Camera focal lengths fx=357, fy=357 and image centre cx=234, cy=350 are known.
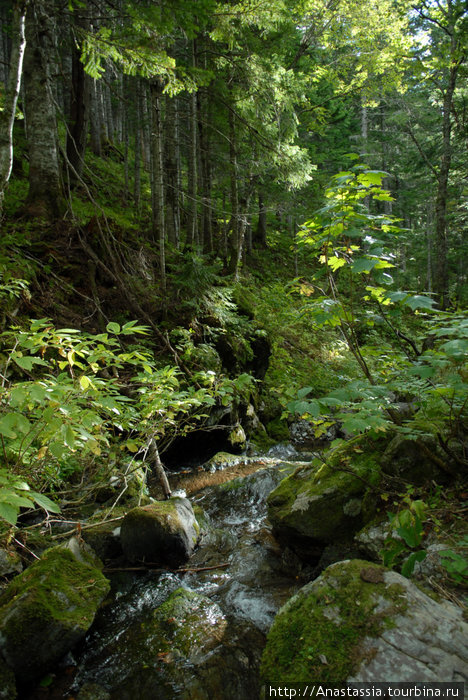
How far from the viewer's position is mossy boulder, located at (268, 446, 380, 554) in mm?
3914

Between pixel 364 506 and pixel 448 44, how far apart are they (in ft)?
39.8

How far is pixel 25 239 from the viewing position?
21.5 ft

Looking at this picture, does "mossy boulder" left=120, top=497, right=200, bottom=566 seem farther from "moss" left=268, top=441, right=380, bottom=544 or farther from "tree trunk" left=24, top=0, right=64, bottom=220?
"tree trunk" left=24, top=0, right=64, bottom=220

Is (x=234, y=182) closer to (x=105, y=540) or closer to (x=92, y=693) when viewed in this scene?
(x=105, y=540)

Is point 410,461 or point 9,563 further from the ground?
point 410,461

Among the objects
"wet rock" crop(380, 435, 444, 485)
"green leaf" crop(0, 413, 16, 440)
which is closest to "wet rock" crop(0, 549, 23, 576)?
"green leaf" crop(0, 413, 16, 440)

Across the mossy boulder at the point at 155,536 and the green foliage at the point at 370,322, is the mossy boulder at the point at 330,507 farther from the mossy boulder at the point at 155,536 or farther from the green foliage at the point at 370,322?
the mossy boulder at the point at 155,536

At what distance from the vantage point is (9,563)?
3.51 m

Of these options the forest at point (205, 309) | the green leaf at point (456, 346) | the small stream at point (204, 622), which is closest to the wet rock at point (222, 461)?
the forest at point (205, 309)

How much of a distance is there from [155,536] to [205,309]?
5416 mm

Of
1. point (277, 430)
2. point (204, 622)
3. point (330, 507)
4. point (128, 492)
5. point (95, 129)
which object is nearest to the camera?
point (204, 622)

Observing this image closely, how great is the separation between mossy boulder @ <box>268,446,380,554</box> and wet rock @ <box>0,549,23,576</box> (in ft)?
9.36

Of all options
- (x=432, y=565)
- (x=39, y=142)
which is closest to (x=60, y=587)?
(x=432, y=565)

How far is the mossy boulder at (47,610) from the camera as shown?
2801 mm
